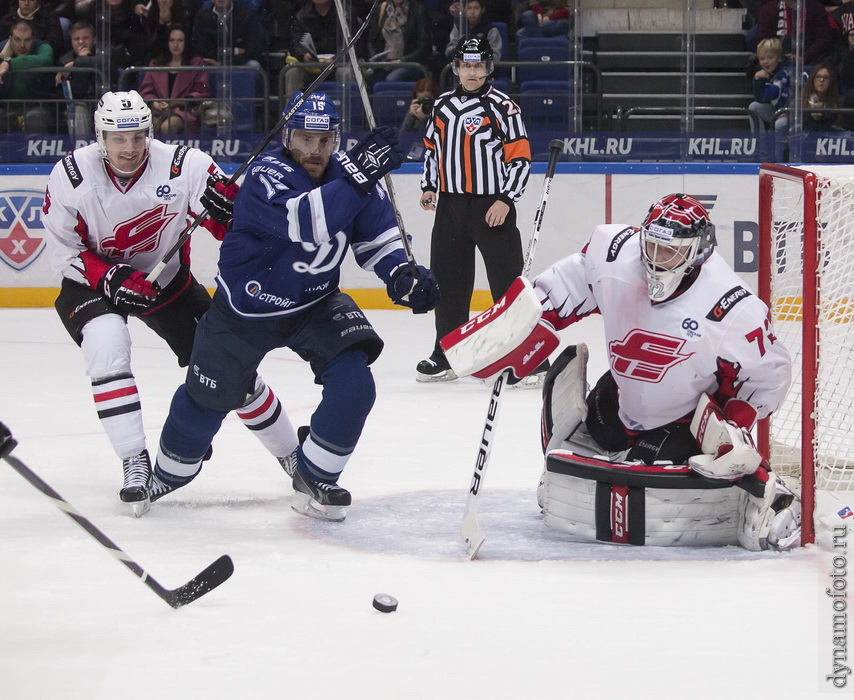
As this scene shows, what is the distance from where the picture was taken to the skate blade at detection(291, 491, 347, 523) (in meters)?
3.15

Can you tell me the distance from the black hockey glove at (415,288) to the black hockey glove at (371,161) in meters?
0.29

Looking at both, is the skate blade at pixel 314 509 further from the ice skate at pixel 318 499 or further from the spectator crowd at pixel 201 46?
the spectator crowd at pixel 201 46

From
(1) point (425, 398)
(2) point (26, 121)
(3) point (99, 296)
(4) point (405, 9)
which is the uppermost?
(4) point (405, 9)

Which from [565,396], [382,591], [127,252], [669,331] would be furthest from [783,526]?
[127,252]

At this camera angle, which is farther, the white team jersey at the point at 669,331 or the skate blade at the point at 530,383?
the skate blade at the point at 530,383

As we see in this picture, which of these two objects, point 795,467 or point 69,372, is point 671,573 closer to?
point 795,467

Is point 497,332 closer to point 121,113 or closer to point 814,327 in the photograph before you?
point 814,327

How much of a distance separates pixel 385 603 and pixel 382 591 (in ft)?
0.53

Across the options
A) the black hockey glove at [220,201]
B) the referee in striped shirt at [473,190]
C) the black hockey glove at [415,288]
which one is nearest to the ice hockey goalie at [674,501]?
the black hockey glove at [415,288]

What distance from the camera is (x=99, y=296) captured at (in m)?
3.39

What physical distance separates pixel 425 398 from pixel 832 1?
4386mm

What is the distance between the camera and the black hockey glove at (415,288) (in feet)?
10.1

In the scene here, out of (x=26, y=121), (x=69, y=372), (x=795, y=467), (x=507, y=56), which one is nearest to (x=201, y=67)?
(x=26, y=121)

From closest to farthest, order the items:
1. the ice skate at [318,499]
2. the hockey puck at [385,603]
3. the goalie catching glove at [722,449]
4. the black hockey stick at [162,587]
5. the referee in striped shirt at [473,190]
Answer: the black hockey stick at [162,587] < the hockey puck at [385,603] < the goalie catching glove at [722,449] < the ice skate at [318,499] < the referee in striped shirt at [473,190]
